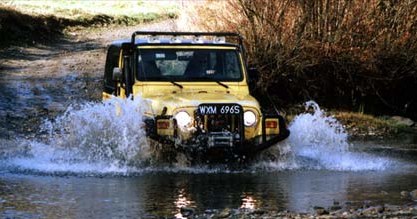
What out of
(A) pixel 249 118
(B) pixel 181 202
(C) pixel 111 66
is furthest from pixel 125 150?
(C) pixel 111 66

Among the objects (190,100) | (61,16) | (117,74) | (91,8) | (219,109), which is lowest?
(219,109)

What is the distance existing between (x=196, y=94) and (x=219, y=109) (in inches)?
27.1

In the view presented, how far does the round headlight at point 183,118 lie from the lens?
11.6 meters

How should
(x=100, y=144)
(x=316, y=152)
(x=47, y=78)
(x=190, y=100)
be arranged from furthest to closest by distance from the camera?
1. (x=47, y=78)
2. (x=316, y=152)
3. (x=100, y=144)
4. (x=190, y=100)

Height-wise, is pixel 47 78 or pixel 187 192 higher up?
pixel 47 78

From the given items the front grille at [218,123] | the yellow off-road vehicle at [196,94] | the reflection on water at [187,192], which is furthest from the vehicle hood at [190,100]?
the reflection on water at [187,192]

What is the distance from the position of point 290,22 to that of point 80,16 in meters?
17.9

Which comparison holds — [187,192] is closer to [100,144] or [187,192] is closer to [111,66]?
[100,144]

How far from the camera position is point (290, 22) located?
19.0m

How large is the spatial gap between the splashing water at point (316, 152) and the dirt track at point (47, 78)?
19.5 feet

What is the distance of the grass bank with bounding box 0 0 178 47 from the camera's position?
29.3m

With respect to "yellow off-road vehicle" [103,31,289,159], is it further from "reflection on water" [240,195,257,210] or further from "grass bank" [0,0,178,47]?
"grass bank" [0,0,178,47]

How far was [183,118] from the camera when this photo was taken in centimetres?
1164

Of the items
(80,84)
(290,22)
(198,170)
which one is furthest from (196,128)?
(80,84)
